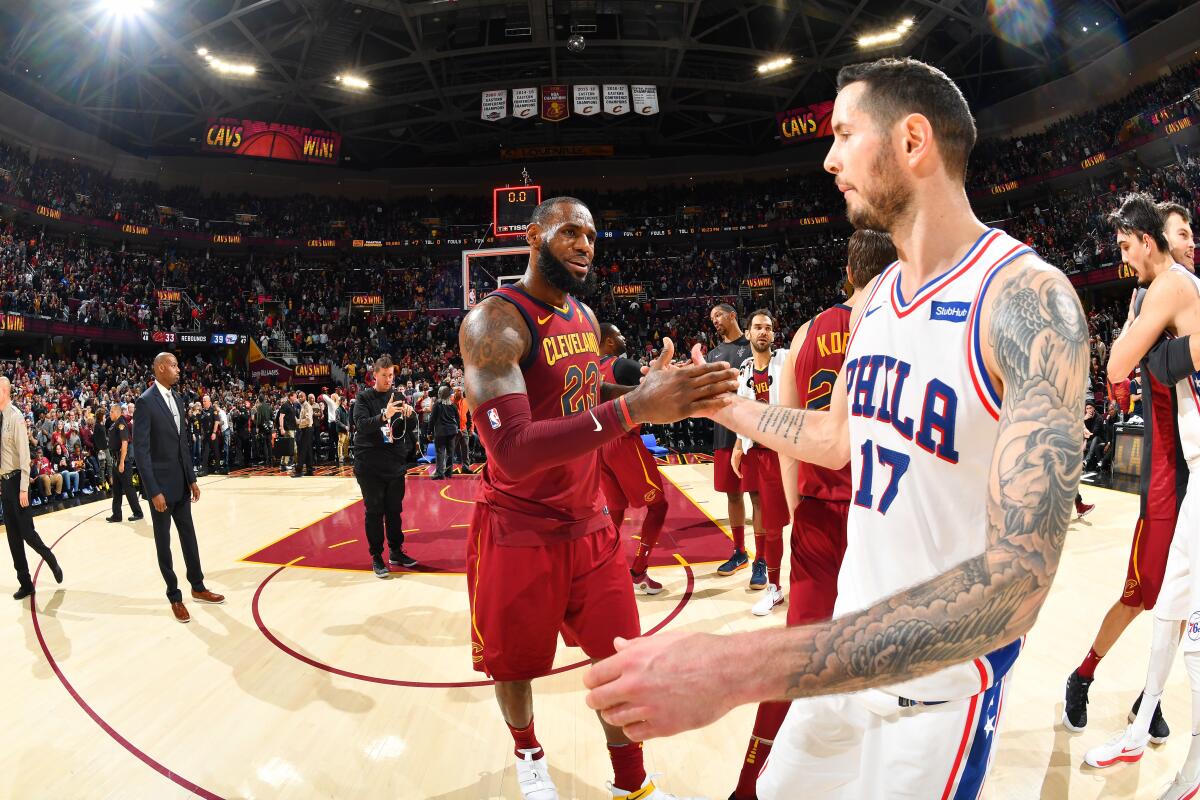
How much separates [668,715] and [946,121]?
1.35 meters

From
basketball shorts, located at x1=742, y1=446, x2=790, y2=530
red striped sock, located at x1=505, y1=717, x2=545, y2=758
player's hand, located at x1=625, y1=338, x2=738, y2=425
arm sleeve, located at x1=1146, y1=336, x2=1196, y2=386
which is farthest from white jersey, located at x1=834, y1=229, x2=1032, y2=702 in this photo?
basketball shorts, located at x1=742, y1=446, x2=790, y2=530

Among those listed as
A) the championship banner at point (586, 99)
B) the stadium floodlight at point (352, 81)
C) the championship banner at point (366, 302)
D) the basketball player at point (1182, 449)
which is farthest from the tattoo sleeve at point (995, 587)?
the championship banner at point (366, 302)

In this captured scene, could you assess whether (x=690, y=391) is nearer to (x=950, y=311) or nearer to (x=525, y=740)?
(x=950, y=311)

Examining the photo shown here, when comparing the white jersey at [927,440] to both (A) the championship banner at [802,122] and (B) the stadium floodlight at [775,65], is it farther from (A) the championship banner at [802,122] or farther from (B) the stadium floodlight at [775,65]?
(A) the championship banner at [802,122]

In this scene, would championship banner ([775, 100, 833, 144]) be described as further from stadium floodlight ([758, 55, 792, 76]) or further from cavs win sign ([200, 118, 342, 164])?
cavs win sign ([200, 118, 342, 164])

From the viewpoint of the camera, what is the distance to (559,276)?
281cm

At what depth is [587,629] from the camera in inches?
104

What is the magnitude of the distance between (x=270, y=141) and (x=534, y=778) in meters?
27.4

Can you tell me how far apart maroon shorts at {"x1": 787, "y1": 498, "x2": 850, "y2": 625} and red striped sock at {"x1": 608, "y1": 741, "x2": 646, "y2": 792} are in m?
0.84

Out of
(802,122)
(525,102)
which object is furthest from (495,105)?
(802,122)

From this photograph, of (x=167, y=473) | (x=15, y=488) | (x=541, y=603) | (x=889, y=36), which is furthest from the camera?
(x=889, y=36)

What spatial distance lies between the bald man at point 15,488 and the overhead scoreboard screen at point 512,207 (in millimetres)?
13366

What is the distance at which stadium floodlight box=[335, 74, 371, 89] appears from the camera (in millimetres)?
22297

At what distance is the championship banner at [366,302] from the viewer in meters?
29.5
